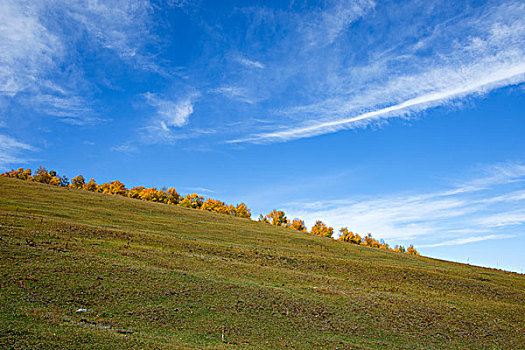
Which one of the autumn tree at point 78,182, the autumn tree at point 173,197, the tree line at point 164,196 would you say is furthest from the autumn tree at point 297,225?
the autumn tree at point 78,182

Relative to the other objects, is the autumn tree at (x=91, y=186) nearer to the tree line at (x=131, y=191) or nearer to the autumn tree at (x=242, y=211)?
the tree line at (x=131, y=191)

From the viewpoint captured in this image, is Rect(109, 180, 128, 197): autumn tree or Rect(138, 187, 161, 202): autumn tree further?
Rect(109, 180, 128, 197): autumn tree

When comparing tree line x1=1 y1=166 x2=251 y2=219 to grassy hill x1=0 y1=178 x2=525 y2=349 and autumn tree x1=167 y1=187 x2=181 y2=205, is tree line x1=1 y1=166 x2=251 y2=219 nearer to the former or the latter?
autumn tree x1=167 y1=187 x2=181 y2=205

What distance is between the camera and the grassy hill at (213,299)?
1848 centimetres

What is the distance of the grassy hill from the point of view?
18.5 meters

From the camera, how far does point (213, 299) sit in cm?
2503

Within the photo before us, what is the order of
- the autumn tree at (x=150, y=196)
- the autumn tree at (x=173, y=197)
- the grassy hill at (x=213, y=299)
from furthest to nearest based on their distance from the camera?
the autumn tree at (x=173, y=197), the autumn tree at (x=150, y=196), the grassy hill at (x=213, y=299)

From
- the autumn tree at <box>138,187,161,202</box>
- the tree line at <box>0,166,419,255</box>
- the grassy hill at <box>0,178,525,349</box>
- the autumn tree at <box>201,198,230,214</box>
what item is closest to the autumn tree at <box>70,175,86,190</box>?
the tree line at <box>0,166,419,255</box>

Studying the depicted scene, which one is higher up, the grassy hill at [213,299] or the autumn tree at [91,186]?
the autumn tree at [91,186]

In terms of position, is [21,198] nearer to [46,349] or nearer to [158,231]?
[158,231]

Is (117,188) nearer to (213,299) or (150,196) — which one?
(150,196)

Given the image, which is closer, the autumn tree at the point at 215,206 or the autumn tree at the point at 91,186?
the autumn tree at the point at 91,186

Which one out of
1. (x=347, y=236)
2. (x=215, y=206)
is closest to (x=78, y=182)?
(x=215, y=206)

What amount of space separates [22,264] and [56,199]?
43.9m
